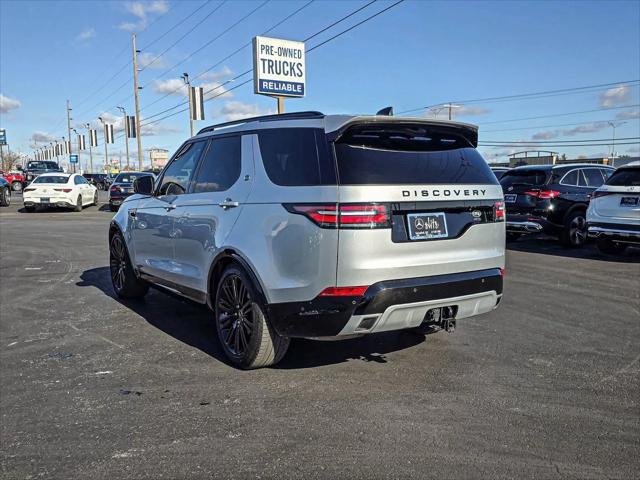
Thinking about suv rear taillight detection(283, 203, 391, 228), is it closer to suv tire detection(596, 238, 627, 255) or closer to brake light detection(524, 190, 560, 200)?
brake light detection(524, 190, 560, 200)


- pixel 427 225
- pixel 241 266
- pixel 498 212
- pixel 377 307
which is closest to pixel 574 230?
pixel 498 212

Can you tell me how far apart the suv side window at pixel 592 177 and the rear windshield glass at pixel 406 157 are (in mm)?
8501

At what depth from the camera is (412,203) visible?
3.68m

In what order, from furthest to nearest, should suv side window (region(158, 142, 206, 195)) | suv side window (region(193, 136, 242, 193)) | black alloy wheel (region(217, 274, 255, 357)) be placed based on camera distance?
suv side window (region(158, 142, 206, 195))
suv side window (region(193, 136, 242, 193))
black alloy wheel (region(217, 274, 255, 357))

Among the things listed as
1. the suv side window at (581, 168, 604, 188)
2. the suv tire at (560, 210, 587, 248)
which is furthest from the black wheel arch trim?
the suv side window at (581, 168, 604, 188)

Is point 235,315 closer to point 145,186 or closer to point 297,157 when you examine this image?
point 297,157

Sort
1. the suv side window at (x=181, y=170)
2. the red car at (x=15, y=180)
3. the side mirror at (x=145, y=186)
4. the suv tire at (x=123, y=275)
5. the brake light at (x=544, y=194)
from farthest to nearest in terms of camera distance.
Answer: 1. the red car at (x=15, y=180)
2. the brake light at (x=544, y=194)
3. the suv tire at (x=123, y=275)
4. the side mirror at (x=145, y=186)
5. the suv side window at (x=181, y=170)

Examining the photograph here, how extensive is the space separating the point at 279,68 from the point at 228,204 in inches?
854

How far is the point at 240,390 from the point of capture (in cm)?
389

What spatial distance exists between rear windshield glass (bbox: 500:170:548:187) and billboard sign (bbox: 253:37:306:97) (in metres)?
15.0

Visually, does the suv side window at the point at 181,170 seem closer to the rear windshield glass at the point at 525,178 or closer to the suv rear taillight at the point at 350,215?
the suv rear taillight at the point at 350,215

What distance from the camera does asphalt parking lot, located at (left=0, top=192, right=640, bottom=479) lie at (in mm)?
2932

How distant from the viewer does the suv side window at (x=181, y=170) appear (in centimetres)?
516

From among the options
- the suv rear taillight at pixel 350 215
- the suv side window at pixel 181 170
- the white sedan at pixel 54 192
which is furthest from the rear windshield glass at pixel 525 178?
the white sedan at pixel 54 192
